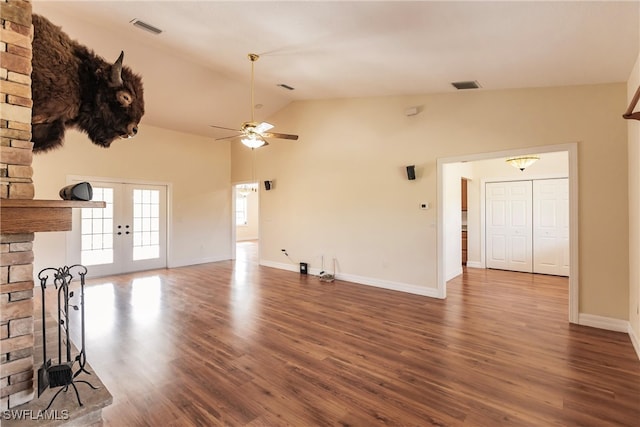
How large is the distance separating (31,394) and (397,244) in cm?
466

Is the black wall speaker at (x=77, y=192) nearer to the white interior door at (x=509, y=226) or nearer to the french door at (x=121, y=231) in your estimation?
the french door at (x=121, y=231)

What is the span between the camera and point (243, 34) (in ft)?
11.5

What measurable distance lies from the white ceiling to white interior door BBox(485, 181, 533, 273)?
3.55 meters

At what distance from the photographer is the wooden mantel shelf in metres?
1.51

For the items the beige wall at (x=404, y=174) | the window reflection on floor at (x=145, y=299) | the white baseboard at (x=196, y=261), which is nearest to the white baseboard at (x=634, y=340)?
the beige wall at (x=404, y=174)

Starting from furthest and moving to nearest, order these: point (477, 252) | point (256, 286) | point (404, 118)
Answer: point (477, 252)
point (256, 286)
point (404, 118)

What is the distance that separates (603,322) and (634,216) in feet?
4.34

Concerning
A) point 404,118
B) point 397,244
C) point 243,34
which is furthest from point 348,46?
point 397,244

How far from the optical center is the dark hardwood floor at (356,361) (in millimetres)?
2092

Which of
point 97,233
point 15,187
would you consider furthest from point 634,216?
point 97,233

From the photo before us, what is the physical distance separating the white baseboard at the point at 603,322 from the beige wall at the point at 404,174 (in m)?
0.06

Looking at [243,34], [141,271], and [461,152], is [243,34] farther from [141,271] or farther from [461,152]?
[141,271]

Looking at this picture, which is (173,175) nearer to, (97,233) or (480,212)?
(97,233)

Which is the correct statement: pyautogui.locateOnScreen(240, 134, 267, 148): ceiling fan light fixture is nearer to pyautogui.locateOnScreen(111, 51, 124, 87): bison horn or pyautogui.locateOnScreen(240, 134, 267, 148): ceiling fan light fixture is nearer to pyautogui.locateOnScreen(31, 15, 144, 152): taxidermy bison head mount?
pyautogui.locateOnScreen(31, 15, 144, 152): taxidermy bison head mount
